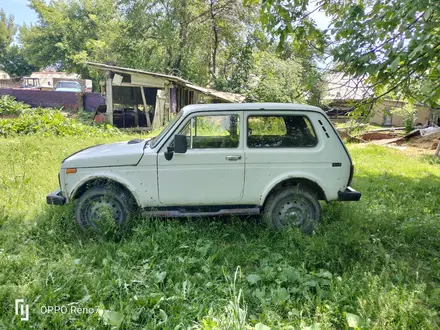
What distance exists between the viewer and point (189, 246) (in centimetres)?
376

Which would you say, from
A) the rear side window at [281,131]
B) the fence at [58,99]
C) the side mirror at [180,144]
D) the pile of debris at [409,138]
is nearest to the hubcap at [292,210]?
the rear side window at [281,131]

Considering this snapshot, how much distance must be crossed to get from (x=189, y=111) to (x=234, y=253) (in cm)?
197

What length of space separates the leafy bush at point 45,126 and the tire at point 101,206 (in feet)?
29.5

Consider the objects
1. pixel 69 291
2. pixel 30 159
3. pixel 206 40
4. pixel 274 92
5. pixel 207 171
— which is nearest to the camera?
pixel 69 291

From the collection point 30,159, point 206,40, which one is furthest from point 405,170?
point 206,40

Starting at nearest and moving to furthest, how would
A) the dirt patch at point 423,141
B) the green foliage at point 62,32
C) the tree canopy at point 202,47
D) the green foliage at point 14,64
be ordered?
the dirt patch at point 423,141, the tree canopy at point 202,47, the green foliage at point 62,32, the green foliage at point 14,64

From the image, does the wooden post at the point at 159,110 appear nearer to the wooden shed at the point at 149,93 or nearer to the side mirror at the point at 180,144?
the wooden shed at the point at 149,93

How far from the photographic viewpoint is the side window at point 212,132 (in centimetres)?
419

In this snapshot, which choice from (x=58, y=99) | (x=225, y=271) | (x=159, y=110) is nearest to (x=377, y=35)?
(x=225, y=271)

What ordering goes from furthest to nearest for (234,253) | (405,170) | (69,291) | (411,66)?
(405,170)
(234,253)
(411,66)
(69,291)

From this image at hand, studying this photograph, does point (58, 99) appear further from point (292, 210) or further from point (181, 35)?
point (292, 210)

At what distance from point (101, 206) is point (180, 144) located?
1.39 meters

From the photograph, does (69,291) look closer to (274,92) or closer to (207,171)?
(207,171)

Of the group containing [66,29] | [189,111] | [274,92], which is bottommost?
[189,111]
